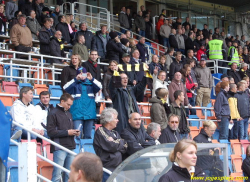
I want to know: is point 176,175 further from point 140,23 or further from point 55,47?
point 140,23

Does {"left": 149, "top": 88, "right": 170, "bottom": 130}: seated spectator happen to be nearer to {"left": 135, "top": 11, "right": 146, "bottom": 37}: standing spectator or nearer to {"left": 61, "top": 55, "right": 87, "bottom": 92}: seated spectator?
{"left": 61, "top": 55, "right": 87, "bottom": 92}: seated spectator

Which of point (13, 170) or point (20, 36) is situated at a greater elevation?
point (20, 36)

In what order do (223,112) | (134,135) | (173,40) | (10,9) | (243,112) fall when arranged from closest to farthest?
(134,135) < (223,112) < (243,112) < (10,9) < (173,40)

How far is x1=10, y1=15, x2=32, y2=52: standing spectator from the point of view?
11484 millimetres

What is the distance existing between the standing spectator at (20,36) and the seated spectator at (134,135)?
5.71m

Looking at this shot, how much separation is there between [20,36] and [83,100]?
435 centimetres

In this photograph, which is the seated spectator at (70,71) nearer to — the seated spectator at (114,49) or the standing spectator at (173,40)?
the seated spectator at (114,49)

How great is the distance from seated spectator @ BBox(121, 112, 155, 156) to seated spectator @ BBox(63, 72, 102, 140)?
1.35 meters

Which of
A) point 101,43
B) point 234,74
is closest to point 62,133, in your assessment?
point 101,43

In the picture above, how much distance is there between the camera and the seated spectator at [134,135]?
6336 millimetres

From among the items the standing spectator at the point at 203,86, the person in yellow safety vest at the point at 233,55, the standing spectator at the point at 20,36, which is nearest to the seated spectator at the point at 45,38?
the standing spectator at the point at 20,36

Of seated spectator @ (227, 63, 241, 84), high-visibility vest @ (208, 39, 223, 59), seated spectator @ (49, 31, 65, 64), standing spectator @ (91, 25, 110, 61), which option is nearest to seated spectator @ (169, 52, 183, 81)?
standing spectator @ (91, 25, 110, 61)

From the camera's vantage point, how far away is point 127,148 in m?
6.30

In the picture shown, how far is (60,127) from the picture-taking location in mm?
6590
